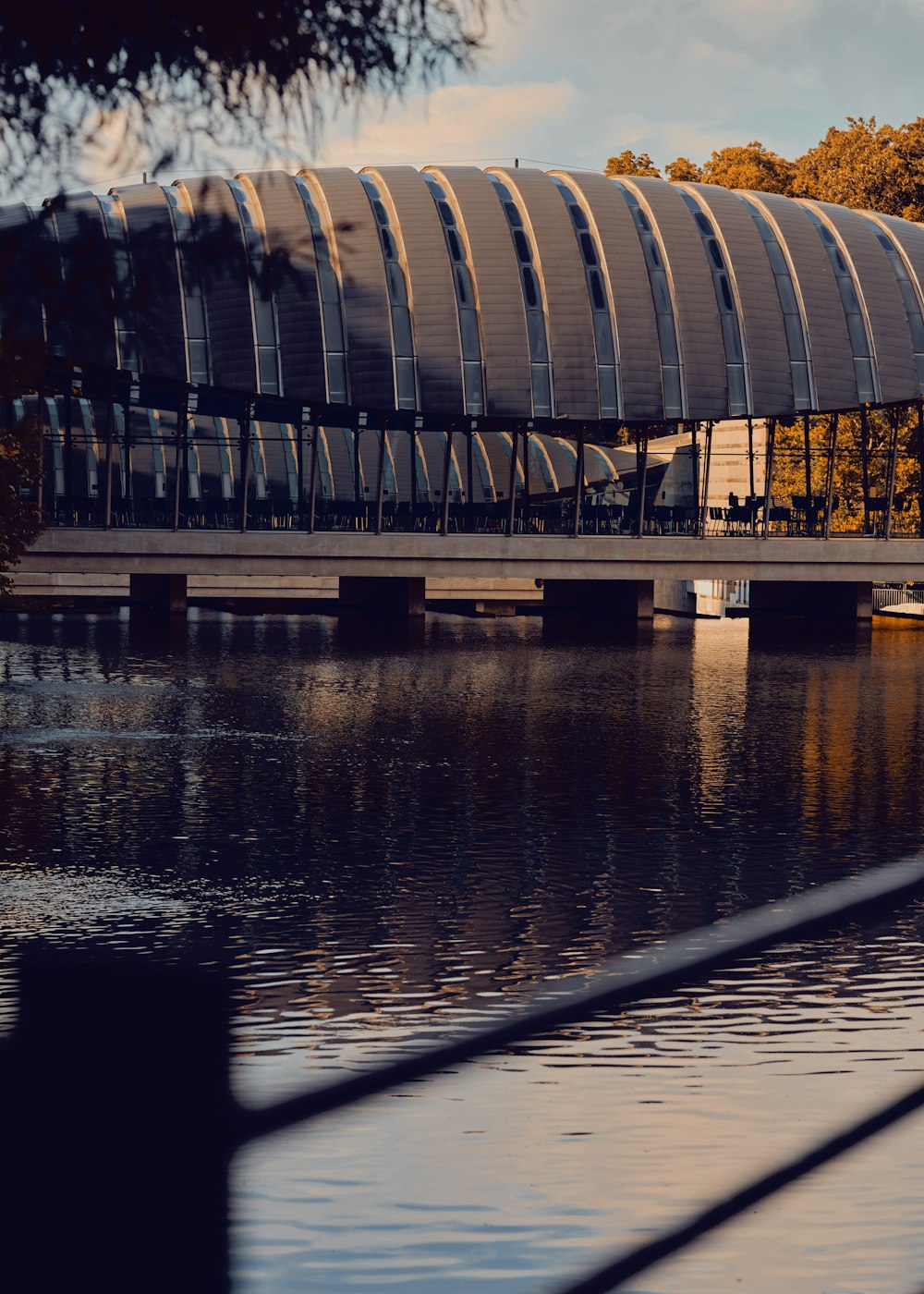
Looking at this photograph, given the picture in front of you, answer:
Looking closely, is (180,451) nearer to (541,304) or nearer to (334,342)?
(334,342)

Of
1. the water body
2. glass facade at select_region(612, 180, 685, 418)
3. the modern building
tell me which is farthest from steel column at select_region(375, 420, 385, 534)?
the water body

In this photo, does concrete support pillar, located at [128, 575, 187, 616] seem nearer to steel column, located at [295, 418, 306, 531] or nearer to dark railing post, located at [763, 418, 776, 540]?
steel column, located at [295, 418, 306, 531]

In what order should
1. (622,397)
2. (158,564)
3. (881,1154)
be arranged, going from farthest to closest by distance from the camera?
(622,397), (158,564), (881,1154)

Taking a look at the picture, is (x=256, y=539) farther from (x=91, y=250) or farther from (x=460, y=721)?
(x=91, y=250)

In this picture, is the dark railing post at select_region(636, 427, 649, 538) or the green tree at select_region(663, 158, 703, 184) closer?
the dark railing post at select_region(636, 427, 649, 538)

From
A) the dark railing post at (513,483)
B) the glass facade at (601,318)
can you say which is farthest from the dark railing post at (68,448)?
the glass facade at (601,318)

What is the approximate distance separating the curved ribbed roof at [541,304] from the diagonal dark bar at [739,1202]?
46.5 metres

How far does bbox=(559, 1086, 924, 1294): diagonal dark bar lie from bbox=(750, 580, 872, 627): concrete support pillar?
173ft

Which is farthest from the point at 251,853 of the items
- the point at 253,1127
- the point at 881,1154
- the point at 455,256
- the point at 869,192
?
the point at 869,192

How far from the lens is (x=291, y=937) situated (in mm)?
14289

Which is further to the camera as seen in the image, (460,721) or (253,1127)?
(460,721)

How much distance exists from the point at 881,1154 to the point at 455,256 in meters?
51.5

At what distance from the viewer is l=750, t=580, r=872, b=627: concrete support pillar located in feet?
203

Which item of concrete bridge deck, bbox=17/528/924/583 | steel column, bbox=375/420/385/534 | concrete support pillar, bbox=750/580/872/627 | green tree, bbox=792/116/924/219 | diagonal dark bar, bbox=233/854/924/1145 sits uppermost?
green tree, bbox=792/116/924/219
